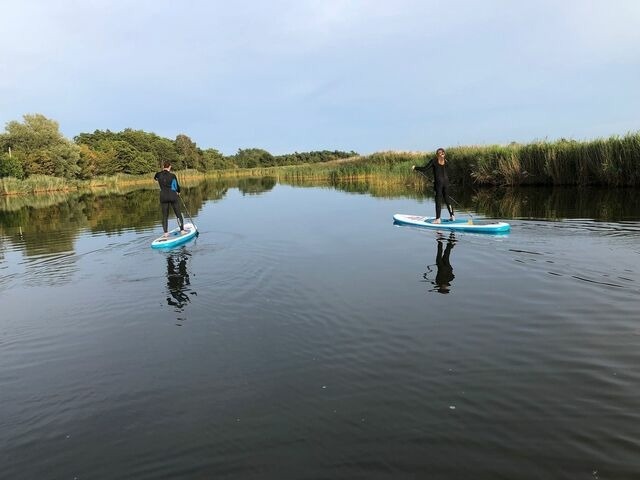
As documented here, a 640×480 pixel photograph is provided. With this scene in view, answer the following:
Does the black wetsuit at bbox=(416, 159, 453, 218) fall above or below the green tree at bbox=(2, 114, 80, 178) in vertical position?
below

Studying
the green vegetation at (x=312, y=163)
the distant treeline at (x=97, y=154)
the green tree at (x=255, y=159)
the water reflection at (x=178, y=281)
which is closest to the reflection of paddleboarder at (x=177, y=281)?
the water reflection at (x=178, y=281)

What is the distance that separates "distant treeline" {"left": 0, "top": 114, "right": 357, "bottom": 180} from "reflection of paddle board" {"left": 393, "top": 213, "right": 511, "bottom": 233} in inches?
438

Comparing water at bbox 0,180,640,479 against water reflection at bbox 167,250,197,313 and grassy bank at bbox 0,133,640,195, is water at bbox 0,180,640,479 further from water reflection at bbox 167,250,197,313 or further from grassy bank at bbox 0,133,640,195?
grassy bank at bbox 0,133,640,195

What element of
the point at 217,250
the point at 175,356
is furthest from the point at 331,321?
the point at 217,250

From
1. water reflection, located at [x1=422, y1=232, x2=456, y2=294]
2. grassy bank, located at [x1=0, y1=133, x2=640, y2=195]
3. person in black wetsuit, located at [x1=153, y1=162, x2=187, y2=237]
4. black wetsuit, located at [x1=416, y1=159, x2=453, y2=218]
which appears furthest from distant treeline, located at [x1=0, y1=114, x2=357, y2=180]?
grassy bank, located at [x1=0, y1=133, x2=640, y2=195]

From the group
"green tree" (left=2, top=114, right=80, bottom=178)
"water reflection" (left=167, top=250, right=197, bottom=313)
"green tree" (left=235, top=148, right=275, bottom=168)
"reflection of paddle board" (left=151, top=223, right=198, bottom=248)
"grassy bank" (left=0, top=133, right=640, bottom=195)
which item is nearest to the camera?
"water reflection" (left=167, top=250, right=197, bottom=313)

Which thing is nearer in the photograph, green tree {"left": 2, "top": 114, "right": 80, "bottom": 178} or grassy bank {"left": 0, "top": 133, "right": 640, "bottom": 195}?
grassy bank {"left": 0, "top": 133, "right": 640, "bottom": 195}

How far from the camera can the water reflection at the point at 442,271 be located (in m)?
7.38

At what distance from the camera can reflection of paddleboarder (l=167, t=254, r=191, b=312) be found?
24.2ft

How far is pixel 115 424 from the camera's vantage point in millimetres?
3963

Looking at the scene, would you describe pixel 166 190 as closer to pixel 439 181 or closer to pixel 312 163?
pixel 439 181

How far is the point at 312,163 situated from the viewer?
6669 cm

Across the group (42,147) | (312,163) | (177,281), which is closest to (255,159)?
(312,163)

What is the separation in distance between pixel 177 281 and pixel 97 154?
71.9 meters
